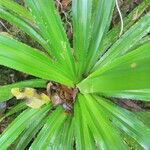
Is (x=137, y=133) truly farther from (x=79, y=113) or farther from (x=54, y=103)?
(x=54, y=103)

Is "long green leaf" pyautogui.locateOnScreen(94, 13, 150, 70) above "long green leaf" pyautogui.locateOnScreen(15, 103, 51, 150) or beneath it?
above

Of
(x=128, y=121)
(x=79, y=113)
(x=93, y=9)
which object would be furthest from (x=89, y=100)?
(x=93, y=9)

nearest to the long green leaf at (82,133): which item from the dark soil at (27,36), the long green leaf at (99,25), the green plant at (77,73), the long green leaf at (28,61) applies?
the green plant at (77,73)

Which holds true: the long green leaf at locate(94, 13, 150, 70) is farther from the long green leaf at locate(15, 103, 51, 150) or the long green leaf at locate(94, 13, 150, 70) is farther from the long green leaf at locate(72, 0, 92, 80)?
the long green leaf at locate(15, 103, 51, 150)

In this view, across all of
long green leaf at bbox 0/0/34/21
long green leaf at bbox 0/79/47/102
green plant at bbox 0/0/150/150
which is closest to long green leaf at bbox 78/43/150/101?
green plant at bbox 0/0/150/150

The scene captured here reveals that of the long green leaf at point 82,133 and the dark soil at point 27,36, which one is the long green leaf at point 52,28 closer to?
the long green leaf at point 82,133

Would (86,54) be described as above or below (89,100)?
above

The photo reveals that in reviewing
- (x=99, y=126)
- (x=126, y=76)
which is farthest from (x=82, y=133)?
(x=126, y=76)
